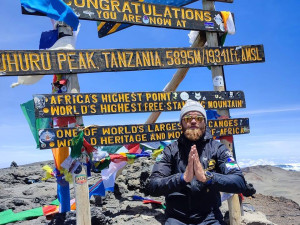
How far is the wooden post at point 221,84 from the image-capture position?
652 cm

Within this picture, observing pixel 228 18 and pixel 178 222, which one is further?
pixel 228 18

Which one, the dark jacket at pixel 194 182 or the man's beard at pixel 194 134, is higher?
the man's beard at pixel 194 134

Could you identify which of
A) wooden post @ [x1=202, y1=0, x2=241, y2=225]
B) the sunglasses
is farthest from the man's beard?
wooden post @ [x1=202, y1=0, x2=241, y2=225]

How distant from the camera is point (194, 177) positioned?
2.92 metres

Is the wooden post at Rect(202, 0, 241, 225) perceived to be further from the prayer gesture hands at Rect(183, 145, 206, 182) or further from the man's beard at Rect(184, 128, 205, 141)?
the prayer gesture hands at Rect(183, 145, 206, 182)

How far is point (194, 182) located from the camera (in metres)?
2.92

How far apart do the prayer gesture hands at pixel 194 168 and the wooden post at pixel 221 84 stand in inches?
161

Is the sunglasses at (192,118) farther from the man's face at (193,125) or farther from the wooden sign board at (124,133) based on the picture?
the wooden sign board at (124,133)

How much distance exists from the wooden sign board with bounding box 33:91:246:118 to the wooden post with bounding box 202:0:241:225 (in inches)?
8.4

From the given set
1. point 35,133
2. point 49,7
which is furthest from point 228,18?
point 35,133

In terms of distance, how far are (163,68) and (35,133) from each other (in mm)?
2840

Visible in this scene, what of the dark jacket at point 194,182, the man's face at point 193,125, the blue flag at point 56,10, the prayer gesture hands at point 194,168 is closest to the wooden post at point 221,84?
the blue flag at point 56,10

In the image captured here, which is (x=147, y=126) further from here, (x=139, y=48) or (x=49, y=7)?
(x=49, y=7)

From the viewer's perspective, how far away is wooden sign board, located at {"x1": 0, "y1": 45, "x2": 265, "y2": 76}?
5238 millimetres
